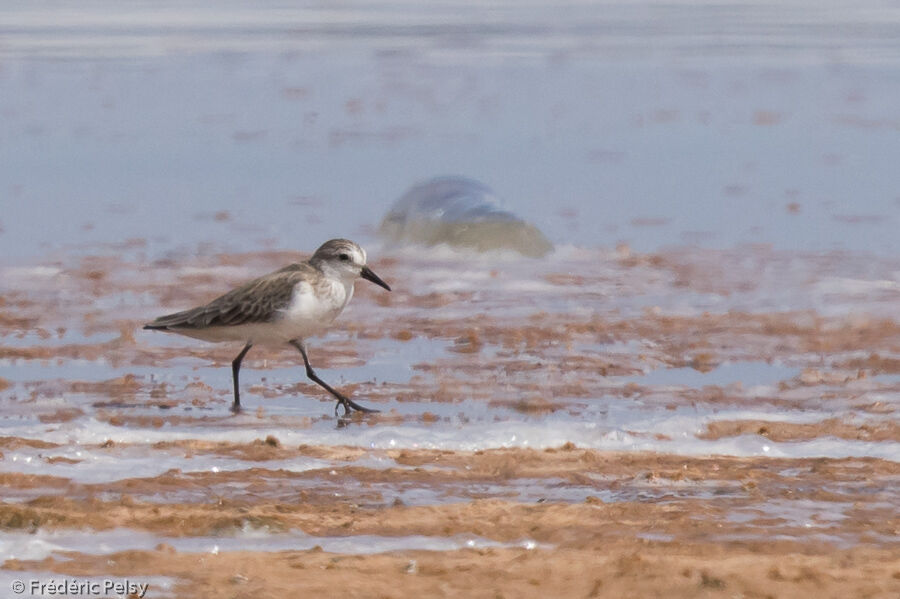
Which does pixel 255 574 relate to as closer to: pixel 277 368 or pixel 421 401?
pixel 421 401

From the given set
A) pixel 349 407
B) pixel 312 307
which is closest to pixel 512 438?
pixel 349 407

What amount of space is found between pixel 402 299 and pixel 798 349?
9.52 ft

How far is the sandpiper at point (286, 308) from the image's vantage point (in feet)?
28.9

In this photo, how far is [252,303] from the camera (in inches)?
348

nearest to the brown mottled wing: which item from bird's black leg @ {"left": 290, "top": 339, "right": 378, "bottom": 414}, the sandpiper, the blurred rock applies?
the sandpiper

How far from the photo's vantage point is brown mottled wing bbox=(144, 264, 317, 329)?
8805 mm

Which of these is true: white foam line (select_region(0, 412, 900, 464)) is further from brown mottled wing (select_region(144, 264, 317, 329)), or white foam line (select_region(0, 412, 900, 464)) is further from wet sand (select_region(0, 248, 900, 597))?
brown mottled wing (select_region(144, 264, 317, 329))

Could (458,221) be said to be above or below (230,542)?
above

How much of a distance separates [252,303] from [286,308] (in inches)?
7.1

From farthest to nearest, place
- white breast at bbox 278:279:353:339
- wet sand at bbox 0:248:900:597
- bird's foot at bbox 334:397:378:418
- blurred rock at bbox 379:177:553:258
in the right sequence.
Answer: blurred rock at bbox 379:177:553:258, white breast at bbox 278:279:353:339, bird's foot at bbox 334:397:378:418, wet sand at bbox 0:248:900:597

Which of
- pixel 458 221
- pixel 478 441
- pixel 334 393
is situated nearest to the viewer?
pixel 478 441

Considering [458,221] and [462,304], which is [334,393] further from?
[458,221]

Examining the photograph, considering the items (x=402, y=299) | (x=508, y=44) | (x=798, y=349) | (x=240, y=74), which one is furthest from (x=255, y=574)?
(x=508, y=44)

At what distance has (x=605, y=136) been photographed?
68.3ft
